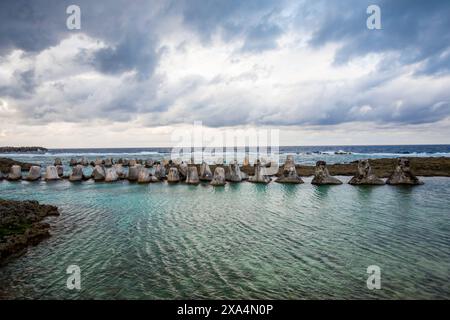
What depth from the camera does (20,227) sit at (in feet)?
48.7

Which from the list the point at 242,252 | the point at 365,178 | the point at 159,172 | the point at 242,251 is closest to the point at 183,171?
the point at 159,172

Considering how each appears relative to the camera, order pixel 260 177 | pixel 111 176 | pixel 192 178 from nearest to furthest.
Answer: pixel 260 177 → pixel 192 178 → pixel 111 176

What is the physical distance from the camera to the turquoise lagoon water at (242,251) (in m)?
8.79

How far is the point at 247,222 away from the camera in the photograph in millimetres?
16969

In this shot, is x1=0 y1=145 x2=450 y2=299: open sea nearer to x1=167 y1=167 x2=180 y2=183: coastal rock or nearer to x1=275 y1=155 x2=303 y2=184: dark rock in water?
x1=275 y1=155 x2=303 y2=184: dark rock in water

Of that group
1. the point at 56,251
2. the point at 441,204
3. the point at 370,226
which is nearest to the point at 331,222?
the point at 370,226

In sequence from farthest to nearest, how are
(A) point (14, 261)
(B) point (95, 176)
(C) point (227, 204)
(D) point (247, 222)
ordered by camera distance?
(B) point (95, 176), (C) point (227, 204), (D) point (247, 222), (A) point (14, 261)

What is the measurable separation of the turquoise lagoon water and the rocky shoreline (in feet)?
2.13

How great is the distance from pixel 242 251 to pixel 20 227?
12.2 metres

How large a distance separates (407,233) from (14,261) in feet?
59.9

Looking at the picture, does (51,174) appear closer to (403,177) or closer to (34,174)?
(34,174)

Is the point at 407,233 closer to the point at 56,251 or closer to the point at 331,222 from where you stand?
the point at 331,222

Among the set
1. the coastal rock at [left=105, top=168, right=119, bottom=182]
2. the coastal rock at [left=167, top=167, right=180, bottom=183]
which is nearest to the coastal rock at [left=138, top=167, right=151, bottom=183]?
the coastal rock at [left=167, top=167, right=180, bottom=183]
